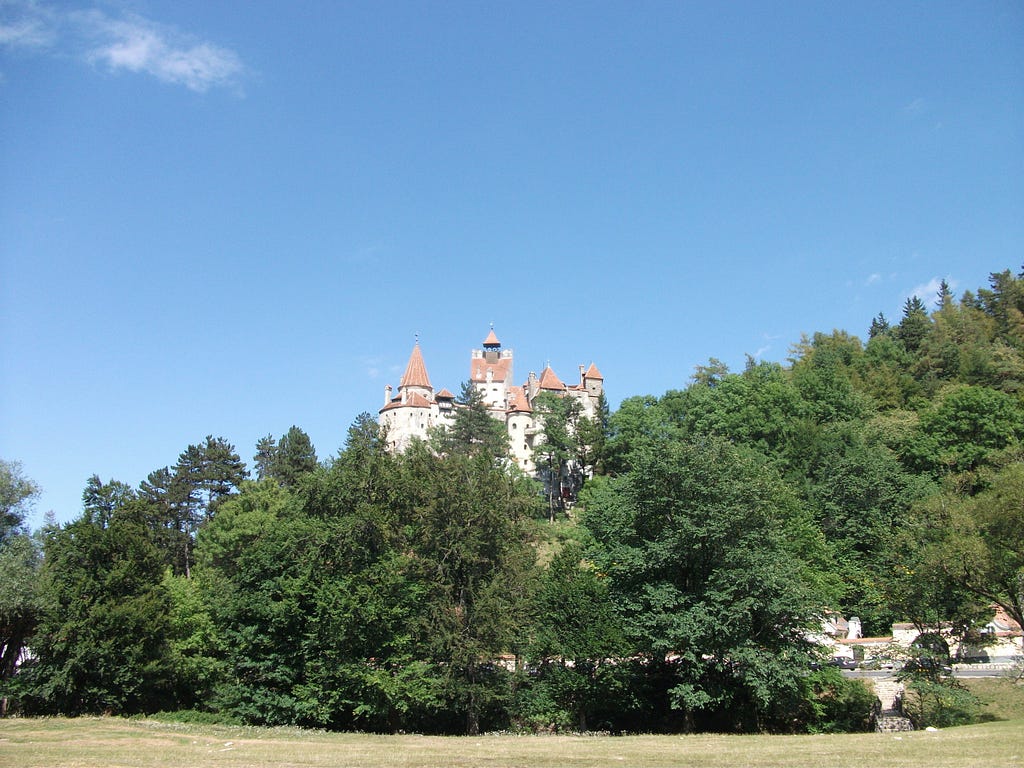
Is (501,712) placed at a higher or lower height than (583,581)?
lower

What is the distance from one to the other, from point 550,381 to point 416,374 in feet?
56.8

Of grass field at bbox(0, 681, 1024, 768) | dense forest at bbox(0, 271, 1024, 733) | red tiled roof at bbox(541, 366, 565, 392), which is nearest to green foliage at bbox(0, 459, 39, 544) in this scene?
dense forest at bbox(0, 271, 1024, 733)

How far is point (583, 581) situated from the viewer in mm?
32125

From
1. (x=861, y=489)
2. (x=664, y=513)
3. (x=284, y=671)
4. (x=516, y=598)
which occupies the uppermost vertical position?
(x=861, y=489)

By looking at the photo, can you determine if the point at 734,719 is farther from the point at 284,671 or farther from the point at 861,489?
the point at 861,489

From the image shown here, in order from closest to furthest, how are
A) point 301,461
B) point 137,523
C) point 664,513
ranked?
point 664,513 < point 137,523 < point 301,461

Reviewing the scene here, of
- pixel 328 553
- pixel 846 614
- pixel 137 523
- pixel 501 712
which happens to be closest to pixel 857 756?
pixel 501 712

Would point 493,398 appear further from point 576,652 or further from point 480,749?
point 480,749

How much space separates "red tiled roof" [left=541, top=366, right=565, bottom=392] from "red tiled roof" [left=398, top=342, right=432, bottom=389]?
14.9 m

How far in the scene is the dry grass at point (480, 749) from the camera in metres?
17.5

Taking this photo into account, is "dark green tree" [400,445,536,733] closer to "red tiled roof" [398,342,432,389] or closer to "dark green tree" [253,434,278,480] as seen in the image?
"dark green tree" [253,434,278,480]

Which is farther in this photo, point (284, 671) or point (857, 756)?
point (284, 671)

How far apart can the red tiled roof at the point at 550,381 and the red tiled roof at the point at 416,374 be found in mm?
14856

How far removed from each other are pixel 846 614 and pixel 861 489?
28.6ft
